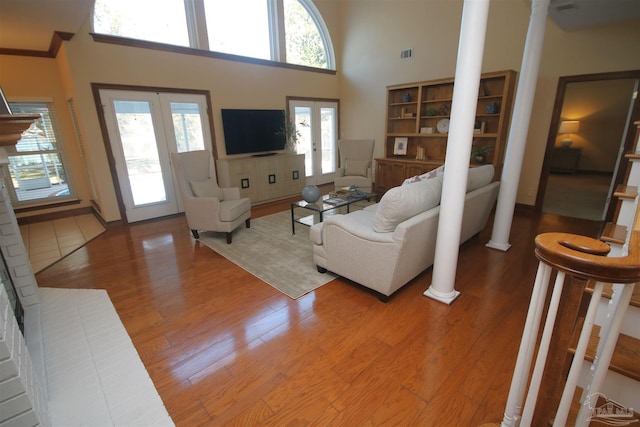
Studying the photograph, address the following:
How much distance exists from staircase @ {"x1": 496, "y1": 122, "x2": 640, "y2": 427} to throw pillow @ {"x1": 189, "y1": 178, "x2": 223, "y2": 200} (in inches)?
147

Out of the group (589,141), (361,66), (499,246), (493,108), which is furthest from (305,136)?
(589,141)

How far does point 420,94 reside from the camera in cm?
516

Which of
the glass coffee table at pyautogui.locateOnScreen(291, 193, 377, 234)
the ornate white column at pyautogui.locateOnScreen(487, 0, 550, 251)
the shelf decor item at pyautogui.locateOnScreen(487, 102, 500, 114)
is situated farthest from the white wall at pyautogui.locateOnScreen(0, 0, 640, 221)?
the glass coffee table at pyautogui.locateOnScreen(291, 193, 377, 234)

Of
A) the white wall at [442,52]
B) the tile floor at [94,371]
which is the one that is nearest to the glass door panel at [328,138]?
the white wall at [442,52]

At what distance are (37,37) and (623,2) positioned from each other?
→ 6790mm

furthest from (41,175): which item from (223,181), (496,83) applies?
(496,83)

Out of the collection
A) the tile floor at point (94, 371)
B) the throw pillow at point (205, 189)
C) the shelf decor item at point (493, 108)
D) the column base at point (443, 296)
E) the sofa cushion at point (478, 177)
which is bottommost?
the tile floor at point (94, 371)

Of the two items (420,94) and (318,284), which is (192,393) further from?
(420,94)

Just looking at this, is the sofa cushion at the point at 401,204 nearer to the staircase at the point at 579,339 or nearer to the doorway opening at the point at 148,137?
the staircase at the point at 579,339

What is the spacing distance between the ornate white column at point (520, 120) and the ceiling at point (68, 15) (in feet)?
1.84

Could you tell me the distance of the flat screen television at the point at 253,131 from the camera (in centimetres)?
523

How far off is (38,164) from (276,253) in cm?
444

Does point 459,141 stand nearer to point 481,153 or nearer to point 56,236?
point 481,153

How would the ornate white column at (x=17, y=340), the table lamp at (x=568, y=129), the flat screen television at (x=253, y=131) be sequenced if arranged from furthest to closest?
1. the table lamp at (x=568, y=129)
2. the flat screen television at (x=253, y=131)
3. the ornate white column at (x=17, y=340)
